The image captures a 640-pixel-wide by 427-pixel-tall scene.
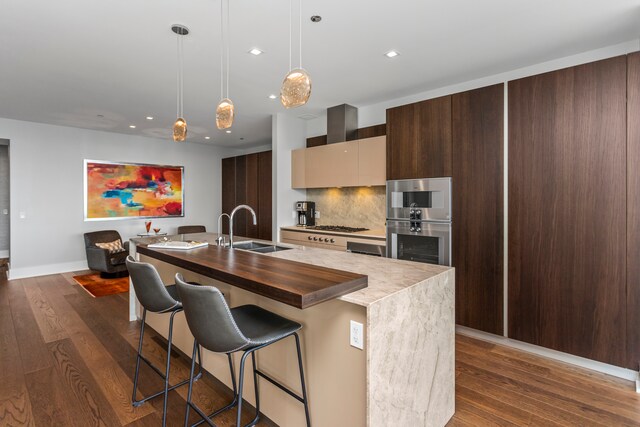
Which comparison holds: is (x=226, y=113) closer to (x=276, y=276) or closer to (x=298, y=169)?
(x=276, y=276)

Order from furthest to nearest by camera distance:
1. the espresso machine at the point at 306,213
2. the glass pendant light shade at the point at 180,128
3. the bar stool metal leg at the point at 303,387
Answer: the espresso machine at the point at 306,213 → the glass pendant light shade at the point at 180,128 → the bar stool metal leg at the point at 303,387

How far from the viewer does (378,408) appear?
1.45m

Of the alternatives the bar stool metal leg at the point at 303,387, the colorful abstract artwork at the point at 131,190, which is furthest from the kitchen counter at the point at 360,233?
the colorful abstract artwork at the point at 131,190

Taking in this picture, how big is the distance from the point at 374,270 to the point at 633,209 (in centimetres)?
200

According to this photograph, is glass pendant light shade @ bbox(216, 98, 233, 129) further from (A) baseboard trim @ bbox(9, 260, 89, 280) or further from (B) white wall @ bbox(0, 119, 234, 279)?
(A) baseboard trim @ bbox(9, 260, 89, 280)

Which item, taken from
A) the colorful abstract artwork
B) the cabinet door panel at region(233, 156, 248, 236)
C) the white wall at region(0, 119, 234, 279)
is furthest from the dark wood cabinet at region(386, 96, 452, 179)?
the white wall at region(0, 119, 234, 279)

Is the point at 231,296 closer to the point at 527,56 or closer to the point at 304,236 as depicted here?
the point at 304,236

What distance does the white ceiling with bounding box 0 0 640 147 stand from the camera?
225 centimetres

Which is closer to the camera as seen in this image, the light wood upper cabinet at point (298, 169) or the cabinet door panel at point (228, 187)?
the light wood upper cabinet at point (298, 169)

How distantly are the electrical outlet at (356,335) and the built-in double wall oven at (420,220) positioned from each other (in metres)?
2.14

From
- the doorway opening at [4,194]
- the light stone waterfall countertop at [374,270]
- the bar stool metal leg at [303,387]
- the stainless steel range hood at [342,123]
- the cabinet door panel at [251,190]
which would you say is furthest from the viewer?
the doorway opening at [4,194]

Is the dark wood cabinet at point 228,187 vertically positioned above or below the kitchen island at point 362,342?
above

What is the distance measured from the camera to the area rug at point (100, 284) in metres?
4.70

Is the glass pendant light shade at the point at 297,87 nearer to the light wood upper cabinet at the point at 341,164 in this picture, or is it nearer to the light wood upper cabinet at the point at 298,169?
the light wood upper cabinet at the point at 341,164
